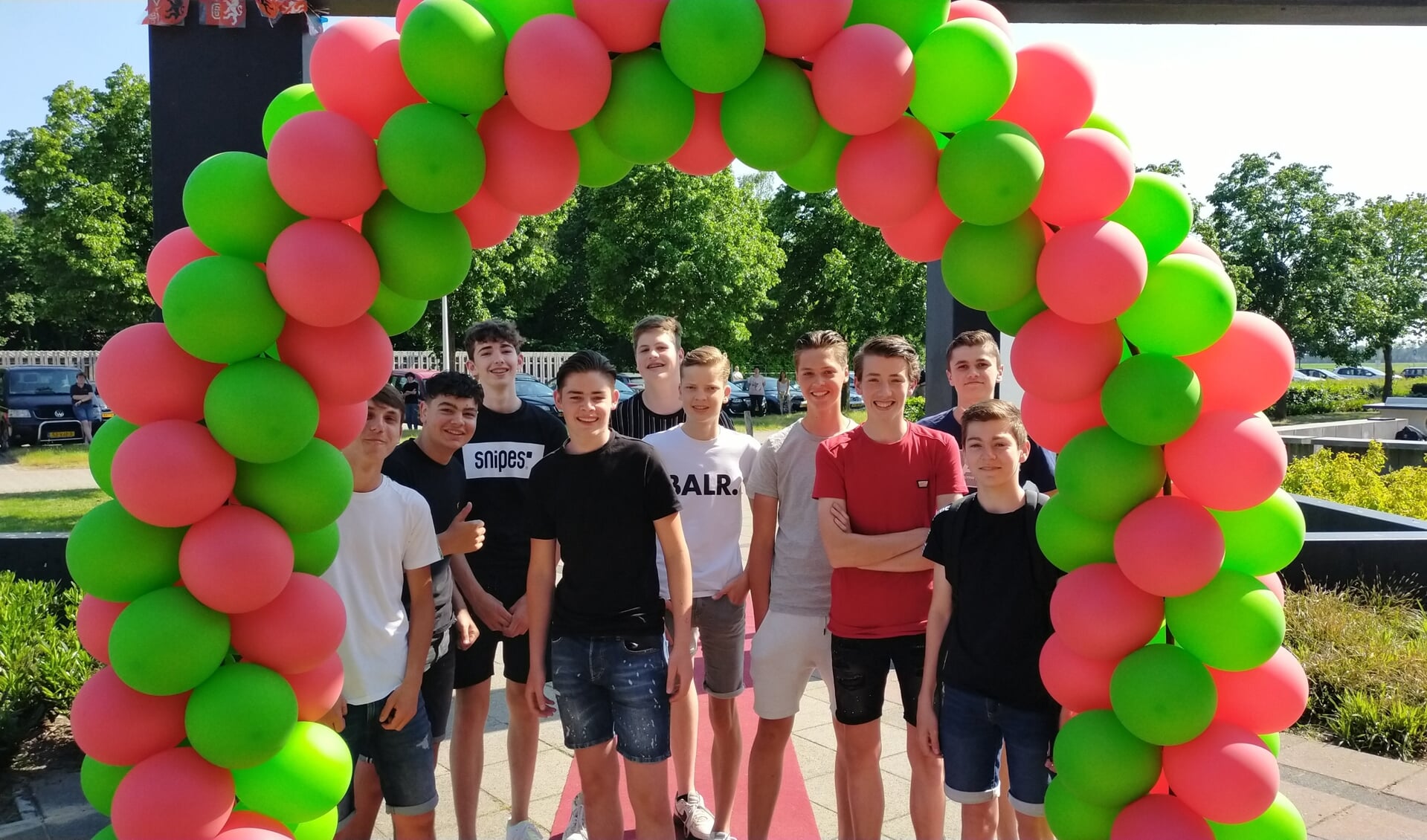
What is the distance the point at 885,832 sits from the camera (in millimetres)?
3926

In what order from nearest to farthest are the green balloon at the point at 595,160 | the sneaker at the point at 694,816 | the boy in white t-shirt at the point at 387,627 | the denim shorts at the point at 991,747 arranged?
the green balloon at the point at 595,160 → the denim shorts at the point at 991,747 → the boy in white t-shirt at the point at 387,627 → the sneaker at the point at 694,816

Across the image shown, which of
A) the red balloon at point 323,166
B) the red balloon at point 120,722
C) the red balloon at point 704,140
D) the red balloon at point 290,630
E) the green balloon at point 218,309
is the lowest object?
the red balloon at point 120,722

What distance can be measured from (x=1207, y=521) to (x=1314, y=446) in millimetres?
13741

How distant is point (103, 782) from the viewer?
235 centimetres

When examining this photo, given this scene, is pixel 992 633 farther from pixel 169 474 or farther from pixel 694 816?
pixel 169 474

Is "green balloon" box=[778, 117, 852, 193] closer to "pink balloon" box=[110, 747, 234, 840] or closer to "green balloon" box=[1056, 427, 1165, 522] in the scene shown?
"green balloon" box=[1056, 427, 1165, 522]

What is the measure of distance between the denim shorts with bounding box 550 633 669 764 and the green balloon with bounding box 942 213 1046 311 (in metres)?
1.64

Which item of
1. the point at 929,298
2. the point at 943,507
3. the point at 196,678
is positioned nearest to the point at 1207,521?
the point at 943,507

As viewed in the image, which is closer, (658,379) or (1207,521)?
(1207,521)

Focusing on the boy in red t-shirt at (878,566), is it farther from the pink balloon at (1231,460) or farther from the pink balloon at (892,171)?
the pink balloon at (1231,460)

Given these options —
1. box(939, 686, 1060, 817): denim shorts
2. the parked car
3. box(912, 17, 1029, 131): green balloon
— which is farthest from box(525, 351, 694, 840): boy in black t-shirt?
the parked car

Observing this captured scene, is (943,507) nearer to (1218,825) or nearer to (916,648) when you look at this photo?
(916,648)

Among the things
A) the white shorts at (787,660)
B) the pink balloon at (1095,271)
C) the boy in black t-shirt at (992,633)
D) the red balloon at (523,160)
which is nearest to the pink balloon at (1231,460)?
the pink balloon at (1095,271)

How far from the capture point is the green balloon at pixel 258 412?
2.26 meters
